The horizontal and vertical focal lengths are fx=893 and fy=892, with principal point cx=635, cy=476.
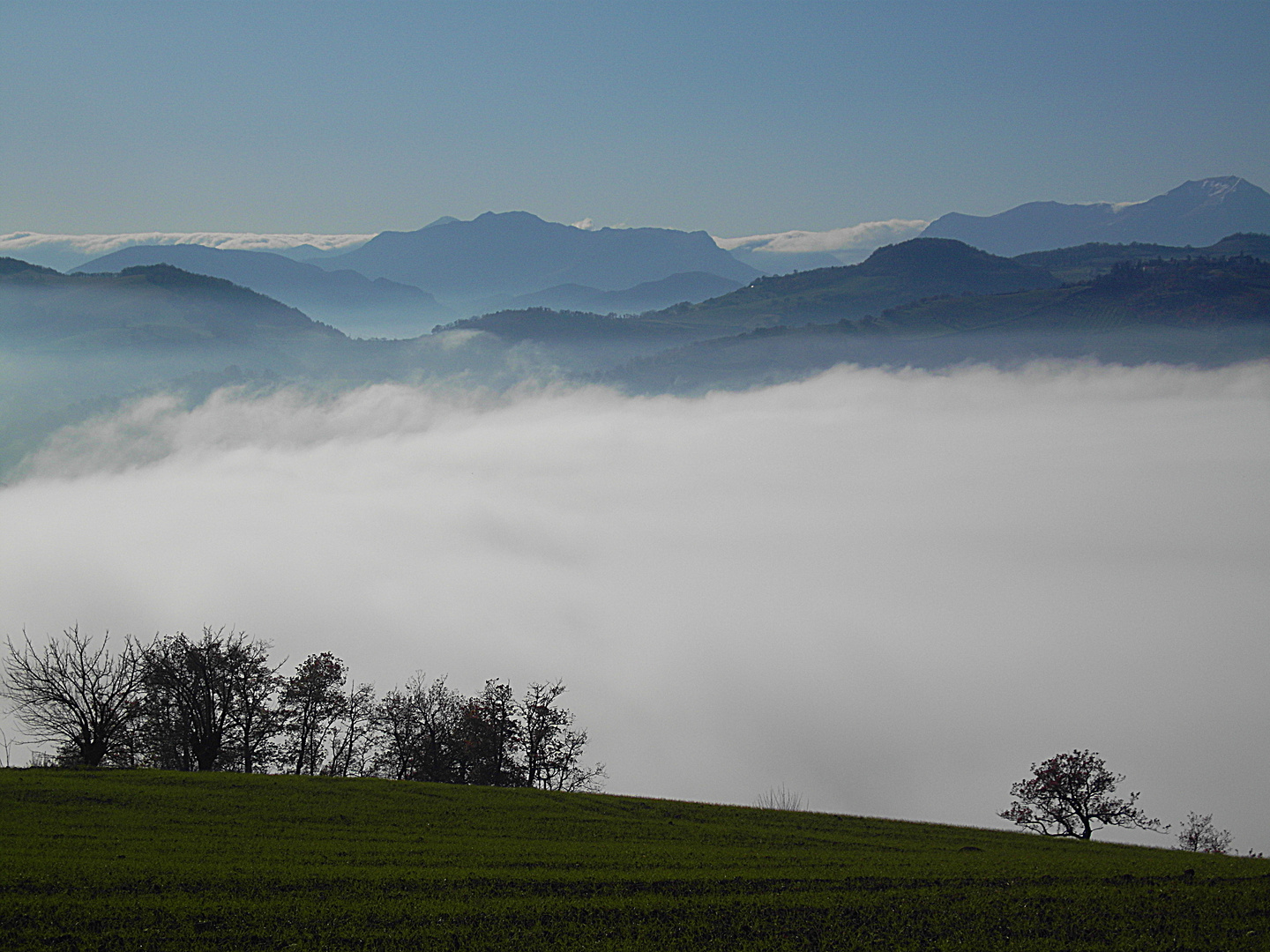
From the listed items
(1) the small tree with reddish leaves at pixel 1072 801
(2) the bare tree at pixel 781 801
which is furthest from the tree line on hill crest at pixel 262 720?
(1) the small tree with reddish leaves at pixel 1072 801

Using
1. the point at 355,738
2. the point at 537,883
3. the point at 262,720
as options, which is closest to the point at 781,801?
the point at 355,738

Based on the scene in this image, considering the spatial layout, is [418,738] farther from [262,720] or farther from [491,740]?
[262,720]

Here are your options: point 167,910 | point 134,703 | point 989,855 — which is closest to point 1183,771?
point 989,855

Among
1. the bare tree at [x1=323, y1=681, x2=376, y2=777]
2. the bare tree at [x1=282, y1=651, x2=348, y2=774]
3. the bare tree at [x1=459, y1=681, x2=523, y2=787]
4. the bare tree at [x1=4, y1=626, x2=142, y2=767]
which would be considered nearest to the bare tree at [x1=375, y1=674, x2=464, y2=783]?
the bare tree at [x1=459, y1=681, x2=523, y2=787]

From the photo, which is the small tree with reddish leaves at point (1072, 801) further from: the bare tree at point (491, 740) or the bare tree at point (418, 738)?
the bare tree at point (418, 738)

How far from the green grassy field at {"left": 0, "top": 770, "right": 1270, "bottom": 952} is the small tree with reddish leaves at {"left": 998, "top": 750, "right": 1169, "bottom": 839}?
77.2 feet

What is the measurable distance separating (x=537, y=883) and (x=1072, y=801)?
52.2 m

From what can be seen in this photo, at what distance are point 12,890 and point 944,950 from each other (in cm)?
2687

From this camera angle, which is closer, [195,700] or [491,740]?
[195,700]

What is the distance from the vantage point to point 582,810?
158 feet

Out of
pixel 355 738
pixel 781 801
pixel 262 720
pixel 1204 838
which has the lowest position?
pixel 1204 838

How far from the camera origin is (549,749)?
74.3 meters

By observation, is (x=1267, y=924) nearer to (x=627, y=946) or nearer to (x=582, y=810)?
(x=627, y=946)

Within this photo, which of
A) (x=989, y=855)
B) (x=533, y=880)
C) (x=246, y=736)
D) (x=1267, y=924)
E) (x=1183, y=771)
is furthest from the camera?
(x=1183, y=771)
